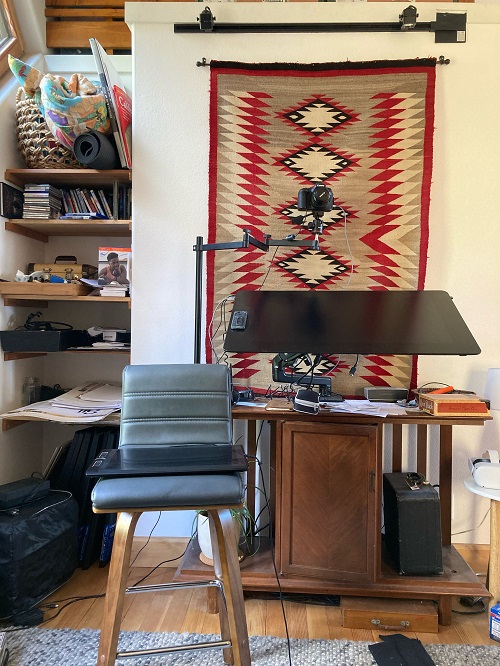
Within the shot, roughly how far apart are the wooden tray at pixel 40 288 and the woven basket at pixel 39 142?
2.02 ft

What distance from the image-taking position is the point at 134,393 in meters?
A: 1.56

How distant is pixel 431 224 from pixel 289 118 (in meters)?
0.89

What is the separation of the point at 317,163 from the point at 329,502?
1.60 meters

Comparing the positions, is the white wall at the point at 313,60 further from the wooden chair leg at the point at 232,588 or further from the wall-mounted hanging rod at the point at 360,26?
the wooden chair leg at the point at 232,588

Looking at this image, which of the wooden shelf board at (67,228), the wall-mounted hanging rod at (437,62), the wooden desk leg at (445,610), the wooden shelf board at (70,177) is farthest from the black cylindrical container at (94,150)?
the wooden desk leg at (445,610)

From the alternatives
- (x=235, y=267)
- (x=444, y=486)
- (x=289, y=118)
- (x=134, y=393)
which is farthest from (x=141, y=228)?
(x=444, y=486)

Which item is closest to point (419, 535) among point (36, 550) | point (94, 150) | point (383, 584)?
point (383, 584)

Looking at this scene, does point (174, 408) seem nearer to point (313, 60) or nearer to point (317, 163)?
point (317, 163)

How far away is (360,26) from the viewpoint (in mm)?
2264

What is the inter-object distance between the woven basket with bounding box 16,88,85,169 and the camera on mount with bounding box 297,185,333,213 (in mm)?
1198

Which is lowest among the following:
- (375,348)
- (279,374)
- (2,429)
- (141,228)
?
(2,429)

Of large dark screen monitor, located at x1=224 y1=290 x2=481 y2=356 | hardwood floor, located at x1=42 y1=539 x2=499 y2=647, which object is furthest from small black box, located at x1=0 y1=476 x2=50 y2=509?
large dark screen monitor, located at x1=224 y1=290 x2=481 y2=356

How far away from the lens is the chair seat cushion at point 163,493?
1213 millimetres

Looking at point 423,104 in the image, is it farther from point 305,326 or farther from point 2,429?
point 2,429
